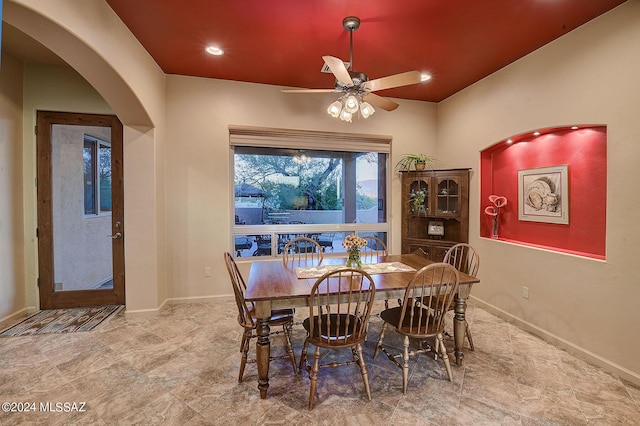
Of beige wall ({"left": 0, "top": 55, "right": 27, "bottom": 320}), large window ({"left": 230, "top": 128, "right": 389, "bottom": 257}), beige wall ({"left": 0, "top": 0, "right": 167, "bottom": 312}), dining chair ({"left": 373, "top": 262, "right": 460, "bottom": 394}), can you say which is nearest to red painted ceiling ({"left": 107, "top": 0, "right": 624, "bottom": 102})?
beige wall ({"left": 0, "top": 0, "right": 167, "bottom": 312})

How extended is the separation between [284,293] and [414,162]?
3.19 metres

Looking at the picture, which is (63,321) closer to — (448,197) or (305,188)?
(305,188)

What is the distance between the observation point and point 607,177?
2514 mm

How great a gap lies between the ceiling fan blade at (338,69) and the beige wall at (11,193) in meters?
3.59

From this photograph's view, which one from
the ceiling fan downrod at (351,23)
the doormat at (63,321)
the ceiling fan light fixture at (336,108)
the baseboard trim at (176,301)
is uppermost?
the ceiling fan downrod at (351,23)

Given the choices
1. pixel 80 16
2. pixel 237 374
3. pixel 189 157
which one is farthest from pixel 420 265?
pixel 80 16

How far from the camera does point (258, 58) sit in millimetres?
3318

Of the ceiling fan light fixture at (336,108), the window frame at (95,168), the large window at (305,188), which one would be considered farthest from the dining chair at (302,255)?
the window frame at (95,168)

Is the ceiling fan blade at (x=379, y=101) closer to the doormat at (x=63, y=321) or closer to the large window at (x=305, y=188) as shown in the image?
the large window at (x=305, y=188)

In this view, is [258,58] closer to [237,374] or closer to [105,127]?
[105,127]

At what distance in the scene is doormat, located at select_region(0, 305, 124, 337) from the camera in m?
3.08

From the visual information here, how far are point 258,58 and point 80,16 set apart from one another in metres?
1.62

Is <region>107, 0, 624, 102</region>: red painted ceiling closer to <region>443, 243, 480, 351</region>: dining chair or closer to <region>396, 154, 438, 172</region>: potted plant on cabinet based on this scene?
<region>396, 154, 438, 172</region>: potted plant on cabinet

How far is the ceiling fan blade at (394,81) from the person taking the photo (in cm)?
230
